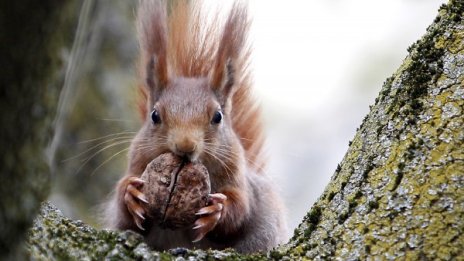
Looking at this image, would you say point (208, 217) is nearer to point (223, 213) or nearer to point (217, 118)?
point (223, 213)

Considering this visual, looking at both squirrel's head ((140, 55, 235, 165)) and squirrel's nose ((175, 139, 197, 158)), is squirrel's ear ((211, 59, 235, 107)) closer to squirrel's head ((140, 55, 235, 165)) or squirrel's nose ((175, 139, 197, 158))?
squirrel's head ((140, 55, 235, 165))

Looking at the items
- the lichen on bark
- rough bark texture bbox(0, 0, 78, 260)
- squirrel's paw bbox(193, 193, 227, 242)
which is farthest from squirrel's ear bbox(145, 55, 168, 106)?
rough bark texture bbox(0, 0, 78, 260)

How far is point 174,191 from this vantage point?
2773 millimetres

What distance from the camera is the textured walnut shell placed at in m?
2.77

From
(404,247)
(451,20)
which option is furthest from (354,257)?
(451,20)

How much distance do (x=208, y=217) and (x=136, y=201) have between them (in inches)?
10.7

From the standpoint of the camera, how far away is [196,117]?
313 cm

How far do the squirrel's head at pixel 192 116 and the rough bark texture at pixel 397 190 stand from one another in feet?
2.92

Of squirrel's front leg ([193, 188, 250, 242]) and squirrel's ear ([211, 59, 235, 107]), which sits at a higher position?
squirrel's ear ([211, 59, 235, 107])

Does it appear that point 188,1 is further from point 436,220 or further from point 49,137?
point 49,137

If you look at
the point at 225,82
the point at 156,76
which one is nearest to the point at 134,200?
the point at 156,76

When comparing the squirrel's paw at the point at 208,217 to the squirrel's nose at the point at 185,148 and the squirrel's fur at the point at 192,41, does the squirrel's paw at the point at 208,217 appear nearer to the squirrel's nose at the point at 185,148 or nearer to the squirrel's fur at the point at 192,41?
the squirrel's nose at the point at 185,148

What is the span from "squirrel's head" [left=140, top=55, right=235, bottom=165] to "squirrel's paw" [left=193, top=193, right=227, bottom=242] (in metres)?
0.18

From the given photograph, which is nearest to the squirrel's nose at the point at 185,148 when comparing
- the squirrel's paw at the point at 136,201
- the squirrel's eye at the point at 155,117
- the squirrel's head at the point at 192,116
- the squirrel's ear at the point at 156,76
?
the squirrel's head at the point at 192,116
